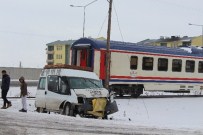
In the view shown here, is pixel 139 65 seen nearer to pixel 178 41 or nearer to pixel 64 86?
pixel 64 86

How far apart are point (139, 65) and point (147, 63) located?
77 cm

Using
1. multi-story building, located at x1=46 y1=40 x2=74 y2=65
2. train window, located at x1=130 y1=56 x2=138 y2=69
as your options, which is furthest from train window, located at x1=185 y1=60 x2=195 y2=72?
multi-story building, located at x1=46 y1=40 x2=74 y2=65

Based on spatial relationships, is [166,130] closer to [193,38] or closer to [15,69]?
[15,69]

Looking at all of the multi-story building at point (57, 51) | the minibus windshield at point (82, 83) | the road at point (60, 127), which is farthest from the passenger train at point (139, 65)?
the multi-story building at point (57, 51)

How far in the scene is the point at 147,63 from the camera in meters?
31.3

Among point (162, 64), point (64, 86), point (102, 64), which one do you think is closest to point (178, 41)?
point (162, 64)

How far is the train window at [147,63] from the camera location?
3108cm

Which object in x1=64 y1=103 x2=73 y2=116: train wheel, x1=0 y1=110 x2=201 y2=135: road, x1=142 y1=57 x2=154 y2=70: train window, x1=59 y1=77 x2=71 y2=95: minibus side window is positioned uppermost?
x1=142 y1=57 x2=154 y2=70: train window

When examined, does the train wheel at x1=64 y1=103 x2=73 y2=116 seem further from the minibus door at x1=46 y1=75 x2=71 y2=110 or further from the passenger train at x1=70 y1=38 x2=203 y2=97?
the passenger train at x1=70 y1=38 x2=203 y2=97

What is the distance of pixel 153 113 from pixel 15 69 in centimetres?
4744

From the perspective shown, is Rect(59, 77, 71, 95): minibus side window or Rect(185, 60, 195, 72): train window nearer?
Rect(59, 77, 71, 95): minibus side window

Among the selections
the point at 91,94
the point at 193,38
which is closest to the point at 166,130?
the point at 91,94

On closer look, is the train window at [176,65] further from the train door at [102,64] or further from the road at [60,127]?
the road at [60,127]

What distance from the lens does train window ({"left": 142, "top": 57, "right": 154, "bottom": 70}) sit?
31.1 meters
